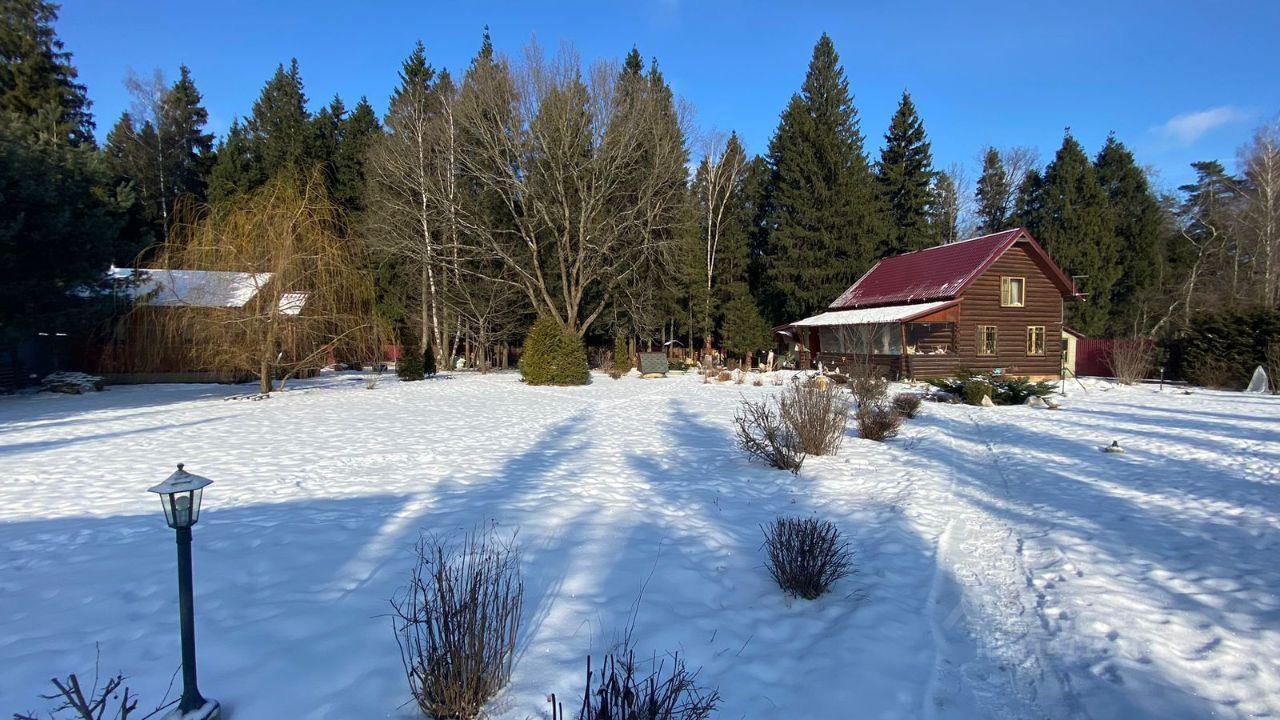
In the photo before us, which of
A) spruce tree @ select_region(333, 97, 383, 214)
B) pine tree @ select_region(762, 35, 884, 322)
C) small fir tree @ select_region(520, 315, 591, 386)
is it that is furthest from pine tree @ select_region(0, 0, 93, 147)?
pine tree @ select_region(762, 35, 884, 322)

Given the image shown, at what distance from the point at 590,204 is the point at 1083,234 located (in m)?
33.3

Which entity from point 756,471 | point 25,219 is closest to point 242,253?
point 25,219

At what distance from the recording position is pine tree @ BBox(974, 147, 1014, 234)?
45.3 metres

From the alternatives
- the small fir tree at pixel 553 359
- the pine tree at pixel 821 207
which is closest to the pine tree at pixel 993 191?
the pine tree at pixel 821 207

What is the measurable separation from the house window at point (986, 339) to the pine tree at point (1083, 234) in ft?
57.8

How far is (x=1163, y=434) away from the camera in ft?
34.8

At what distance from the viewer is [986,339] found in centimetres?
2561

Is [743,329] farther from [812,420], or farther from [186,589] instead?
[186,589]

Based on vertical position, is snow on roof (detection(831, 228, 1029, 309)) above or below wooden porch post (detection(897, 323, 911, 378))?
above

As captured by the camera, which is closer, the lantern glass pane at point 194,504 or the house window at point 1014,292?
the lantern glass pane at point 194,504

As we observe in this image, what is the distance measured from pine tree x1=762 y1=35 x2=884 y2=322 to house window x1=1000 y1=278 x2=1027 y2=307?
10.2 metres

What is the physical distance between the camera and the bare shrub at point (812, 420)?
843 centimetres

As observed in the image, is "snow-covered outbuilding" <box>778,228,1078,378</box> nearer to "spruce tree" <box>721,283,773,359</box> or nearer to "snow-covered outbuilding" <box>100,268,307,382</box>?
"spruce tree" <box>721,283,773,359</box>

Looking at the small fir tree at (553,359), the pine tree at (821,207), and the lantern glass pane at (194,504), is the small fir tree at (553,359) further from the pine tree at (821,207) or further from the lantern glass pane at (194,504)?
the lantern glass pane at (194,504)
